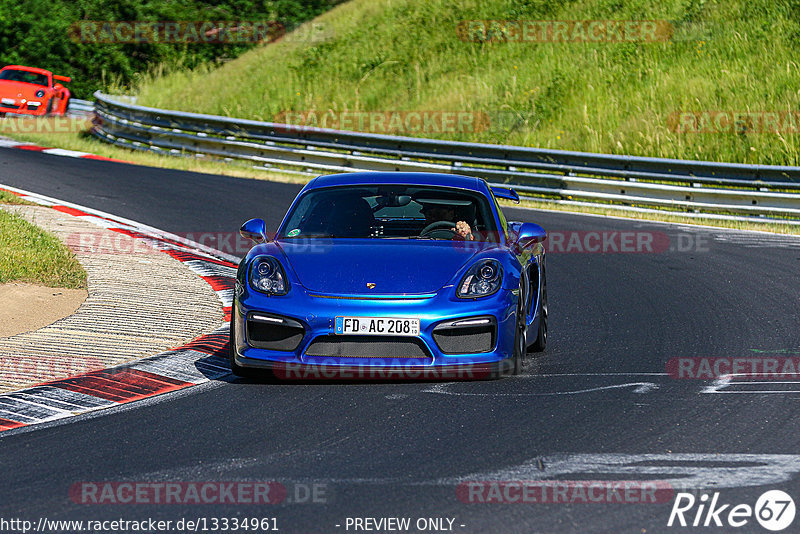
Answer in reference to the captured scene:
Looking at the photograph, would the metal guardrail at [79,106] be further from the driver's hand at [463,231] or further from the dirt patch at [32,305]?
the driver's hand at [463,231]

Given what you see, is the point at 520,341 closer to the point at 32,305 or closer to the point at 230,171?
the point at 32,305

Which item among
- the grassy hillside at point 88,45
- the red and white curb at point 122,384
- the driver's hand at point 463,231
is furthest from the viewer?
the grassy hillside at point 88,45

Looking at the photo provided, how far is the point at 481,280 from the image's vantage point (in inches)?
275

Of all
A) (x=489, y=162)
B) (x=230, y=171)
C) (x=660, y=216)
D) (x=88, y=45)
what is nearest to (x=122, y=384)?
(x=660, y=216)

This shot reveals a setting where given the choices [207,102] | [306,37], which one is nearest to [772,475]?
[207,102]

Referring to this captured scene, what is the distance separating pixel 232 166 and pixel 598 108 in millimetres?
7721

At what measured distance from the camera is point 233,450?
5.49 m

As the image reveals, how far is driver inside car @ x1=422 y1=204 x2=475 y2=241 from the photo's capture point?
25.6ft

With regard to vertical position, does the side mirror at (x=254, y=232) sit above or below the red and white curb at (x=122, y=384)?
above

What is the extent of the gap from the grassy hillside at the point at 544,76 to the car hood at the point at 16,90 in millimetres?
2814

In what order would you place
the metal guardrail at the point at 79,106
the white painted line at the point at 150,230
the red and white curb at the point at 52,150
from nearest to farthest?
the white painted line at the point at 150,230
the red and white curb at the point at 52,150
the metal guardrail at the point at 79,106

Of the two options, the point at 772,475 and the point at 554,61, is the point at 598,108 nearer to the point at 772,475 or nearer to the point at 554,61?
the point at 554,61

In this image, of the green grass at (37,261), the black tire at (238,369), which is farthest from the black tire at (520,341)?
the green grass at (37,261)

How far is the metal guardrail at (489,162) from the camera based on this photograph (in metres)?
17.5
